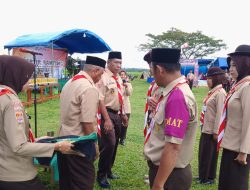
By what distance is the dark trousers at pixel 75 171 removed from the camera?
10.2ft

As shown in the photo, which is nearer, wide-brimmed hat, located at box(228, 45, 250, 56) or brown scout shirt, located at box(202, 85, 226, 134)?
wide-brimmed hat, located at box(228, 45, 250, 56)

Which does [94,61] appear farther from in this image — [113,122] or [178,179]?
[178,179]

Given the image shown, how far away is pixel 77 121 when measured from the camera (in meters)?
3.30

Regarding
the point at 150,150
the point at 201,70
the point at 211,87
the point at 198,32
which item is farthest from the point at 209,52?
the point at 150,150

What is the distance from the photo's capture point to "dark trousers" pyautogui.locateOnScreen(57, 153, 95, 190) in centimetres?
310

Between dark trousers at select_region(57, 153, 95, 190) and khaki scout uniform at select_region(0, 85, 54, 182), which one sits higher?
khaki scout uniform at select_region(0, 85, 54, 182)

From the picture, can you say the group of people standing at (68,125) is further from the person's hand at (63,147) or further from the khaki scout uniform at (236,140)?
the khaki scout uniform at (236,140)

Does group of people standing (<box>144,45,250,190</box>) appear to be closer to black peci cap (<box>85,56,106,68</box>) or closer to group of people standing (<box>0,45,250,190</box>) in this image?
group of people standing (<box>0,45,250,190</box>)

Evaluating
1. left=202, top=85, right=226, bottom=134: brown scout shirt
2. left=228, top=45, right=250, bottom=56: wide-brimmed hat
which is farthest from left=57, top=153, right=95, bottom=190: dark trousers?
left=202, top=85, right=226, bottom=134: brown scout shirt

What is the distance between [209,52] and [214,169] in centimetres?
4231

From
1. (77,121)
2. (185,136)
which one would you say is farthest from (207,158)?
(185,136)

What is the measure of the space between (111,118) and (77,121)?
5.27 feet

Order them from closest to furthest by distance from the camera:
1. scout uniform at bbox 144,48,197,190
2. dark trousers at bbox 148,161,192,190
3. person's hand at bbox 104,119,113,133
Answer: scout uniform at bbox 144,48,197,190 < dark trousers at bbox 148,161,192,190 < person's hand at bbox 104,119,113,133

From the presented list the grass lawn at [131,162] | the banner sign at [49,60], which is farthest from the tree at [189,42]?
the grass lawn at [131,162]
